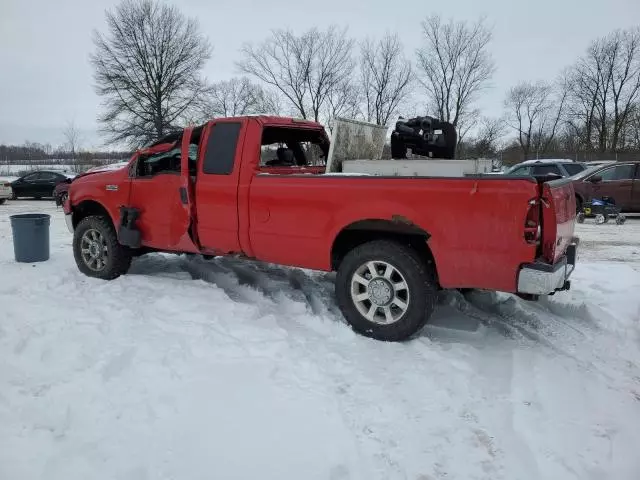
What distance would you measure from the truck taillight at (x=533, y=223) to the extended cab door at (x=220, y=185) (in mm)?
2598

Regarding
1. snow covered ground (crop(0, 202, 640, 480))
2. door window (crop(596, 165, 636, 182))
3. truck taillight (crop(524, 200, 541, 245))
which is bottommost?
snow covered ground (crop(0, 202, 640, 480))

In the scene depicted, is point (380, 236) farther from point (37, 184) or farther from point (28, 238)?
point (37, 184)

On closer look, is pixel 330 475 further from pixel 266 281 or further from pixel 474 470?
pixel 266 281

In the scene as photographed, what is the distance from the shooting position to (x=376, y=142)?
5910mm

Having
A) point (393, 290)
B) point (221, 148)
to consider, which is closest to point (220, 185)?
point (221, 148)

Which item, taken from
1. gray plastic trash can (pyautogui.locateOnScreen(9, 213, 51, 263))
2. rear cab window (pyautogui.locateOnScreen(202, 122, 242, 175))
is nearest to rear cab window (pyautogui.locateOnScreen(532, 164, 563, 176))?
rear cab window (pyautogui.locateOnScreen(202, 122, 242, 175))

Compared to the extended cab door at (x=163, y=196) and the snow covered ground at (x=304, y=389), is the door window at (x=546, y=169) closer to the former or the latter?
the snow covered ground at (x=304, y=389)

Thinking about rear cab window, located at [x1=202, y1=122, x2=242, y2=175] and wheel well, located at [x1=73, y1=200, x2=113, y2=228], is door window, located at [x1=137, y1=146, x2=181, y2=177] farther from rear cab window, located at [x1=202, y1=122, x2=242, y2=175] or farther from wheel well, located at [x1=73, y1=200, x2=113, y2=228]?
wheel well, located at [x1=73, y1=200, x2=113, y2=228]

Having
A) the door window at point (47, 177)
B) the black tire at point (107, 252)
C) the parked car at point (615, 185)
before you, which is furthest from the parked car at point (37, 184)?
the parked car at point (615, 185)

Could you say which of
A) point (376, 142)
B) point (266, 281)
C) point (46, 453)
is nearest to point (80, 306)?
point (266, 281)

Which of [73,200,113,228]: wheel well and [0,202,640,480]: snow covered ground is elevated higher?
[73,200,113,228]: wheel well

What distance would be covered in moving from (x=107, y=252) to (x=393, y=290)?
376 cm

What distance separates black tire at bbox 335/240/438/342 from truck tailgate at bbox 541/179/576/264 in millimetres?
940

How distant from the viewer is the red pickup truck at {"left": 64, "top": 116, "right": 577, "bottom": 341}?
3498 mm
